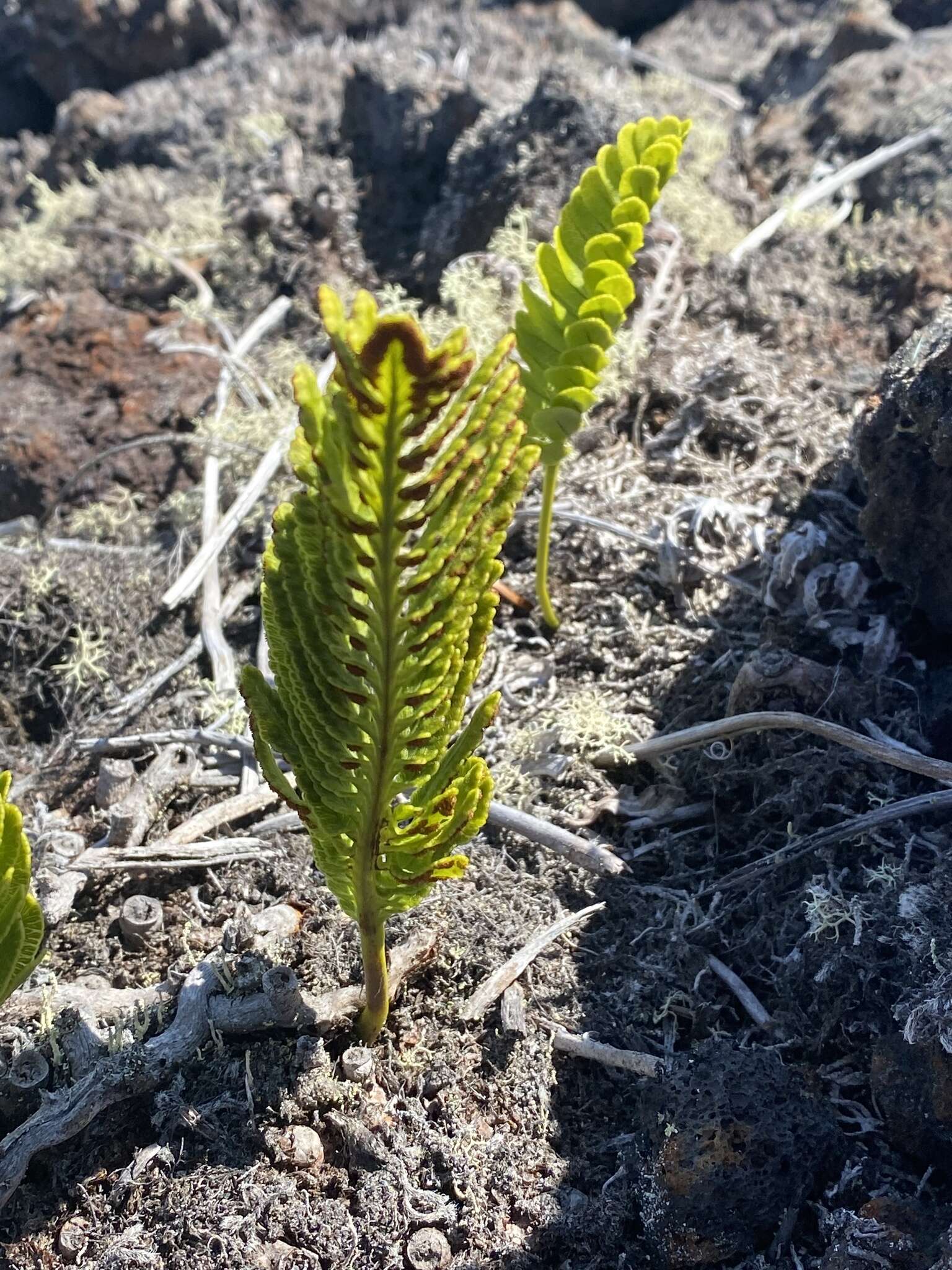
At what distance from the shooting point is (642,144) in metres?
2.57

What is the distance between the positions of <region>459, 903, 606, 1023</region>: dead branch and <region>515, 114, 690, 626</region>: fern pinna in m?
1.10

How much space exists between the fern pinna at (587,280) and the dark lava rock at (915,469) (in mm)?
759

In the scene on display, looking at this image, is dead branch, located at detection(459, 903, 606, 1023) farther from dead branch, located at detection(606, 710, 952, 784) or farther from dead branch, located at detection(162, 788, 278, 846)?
dead branch, located at detection(162, 788, 278, 846)

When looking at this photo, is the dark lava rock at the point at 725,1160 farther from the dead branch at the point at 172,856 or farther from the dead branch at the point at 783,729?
the dead branch at the point at 172,856

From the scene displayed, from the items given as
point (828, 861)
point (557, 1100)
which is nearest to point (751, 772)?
point (828, 861)

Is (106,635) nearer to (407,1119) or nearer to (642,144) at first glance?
(407,1119)

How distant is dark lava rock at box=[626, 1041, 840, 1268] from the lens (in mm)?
1933

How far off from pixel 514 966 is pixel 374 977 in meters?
0.38

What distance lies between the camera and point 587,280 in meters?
2.52

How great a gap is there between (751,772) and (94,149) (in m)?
5.02

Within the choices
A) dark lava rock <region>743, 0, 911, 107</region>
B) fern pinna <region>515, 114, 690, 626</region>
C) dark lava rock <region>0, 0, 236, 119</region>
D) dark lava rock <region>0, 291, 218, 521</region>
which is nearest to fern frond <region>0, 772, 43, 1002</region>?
fern pinna <region>515, 114, 690, 626</region>

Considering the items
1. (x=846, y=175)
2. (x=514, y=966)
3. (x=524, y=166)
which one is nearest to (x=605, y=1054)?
(x=514, y=966)

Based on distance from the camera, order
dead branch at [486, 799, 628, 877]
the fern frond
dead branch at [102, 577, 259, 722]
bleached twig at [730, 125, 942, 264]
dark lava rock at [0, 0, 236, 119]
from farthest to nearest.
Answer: dark lava rock at [0, 0, 236, 119], bleached twig at [730, 125, 942, 264], dead branch at [102, 577, 259, 722], dead branch at [486, 799, 628, 877], the fern frond

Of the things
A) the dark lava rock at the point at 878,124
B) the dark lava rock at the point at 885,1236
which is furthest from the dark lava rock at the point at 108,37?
the dark lava rock at the point at 885,1236
